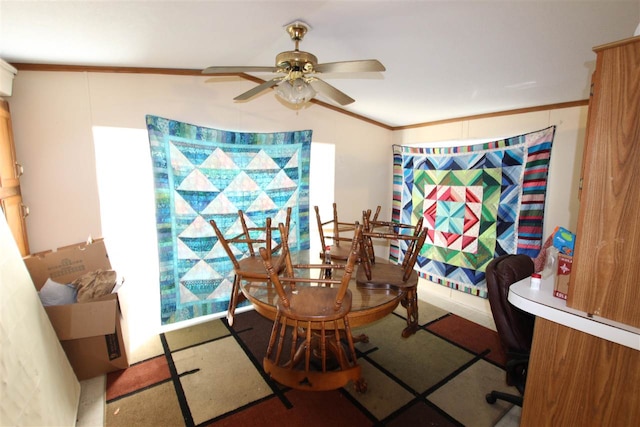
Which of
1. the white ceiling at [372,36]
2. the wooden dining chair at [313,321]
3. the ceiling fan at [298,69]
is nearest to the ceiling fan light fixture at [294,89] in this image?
the ceiling fan at [298,69]

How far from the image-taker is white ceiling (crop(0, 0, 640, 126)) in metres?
1.42

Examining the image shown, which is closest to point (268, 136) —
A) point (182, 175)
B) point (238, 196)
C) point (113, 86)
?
point (238, 196)

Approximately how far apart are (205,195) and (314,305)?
1715mm

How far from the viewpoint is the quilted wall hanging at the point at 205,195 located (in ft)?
8.27

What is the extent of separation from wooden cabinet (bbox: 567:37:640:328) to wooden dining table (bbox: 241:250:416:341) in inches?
32.7

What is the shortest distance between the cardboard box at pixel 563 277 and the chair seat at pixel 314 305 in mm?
884

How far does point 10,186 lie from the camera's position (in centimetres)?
191

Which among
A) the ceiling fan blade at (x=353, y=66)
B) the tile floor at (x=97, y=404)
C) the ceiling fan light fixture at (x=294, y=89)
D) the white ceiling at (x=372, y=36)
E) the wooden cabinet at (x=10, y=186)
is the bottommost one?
the tile floor at (x=97, y=404)

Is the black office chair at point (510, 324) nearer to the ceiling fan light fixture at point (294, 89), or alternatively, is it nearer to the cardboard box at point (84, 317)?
the ceiling fan light fixture at point (294, 89)

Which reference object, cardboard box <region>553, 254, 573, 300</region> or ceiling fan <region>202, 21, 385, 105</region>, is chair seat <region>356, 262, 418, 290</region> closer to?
cardboard box <region>553, 254, 573, 300</region>

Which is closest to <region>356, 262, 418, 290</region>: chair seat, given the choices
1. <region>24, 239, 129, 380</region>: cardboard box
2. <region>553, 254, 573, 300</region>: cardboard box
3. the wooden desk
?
the wooden desk

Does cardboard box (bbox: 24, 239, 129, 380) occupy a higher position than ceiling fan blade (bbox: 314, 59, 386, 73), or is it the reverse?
ceiling fan blade (bbox: 314, 59, 386, 73)

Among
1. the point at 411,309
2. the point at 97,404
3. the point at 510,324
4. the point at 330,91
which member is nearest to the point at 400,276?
the point at 411,309

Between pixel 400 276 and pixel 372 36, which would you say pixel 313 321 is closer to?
pixel 400 276
